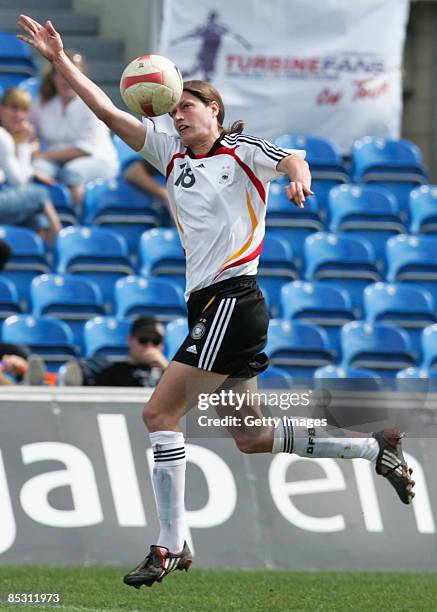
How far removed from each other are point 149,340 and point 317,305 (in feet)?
7.05

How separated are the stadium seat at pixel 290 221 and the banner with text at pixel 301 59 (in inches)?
43.4

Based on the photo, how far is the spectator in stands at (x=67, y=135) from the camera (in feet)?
42.2

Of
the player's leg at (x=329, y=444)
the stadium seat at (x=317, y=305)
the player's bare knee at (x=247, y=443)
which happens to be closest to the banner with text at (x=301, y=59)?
the stadium seat at (x=317, y=305)

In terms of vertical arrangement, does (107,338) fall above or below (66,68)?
below

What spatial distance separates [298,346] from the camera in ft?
37.8

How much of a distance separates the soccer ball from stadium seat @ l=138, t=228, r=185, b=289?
5.26 metres

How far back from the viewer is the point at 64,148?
13.0 m

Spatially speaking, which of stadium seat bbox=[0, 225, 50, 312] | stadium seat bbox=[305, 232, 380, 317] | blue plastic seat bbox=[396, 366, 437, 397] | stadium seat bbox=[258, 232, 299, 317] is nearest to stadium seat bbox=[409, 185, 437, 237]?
stadium seat bbox=[305, 232, 380, 317]

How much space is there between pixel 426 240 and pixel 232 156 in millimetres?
5962

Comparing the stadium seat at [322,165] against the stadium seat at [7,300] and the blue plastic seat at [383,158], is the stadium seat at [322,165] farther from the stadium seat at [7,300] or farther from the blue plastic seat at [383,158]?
the stadium seat at [7,300]

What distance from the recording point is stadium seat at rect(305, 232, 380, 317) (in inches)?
489

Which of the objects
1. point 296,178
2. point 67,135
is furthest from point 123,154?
point 296,178

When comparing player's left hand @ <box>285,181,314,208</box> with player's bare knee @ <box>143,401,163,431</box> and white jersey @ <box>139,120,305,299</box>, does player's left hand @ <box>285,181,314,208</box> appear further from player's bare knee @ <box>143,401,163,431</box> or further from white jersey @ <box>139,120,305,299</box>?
player's bare knee @ <box>143,401,163,431</box>

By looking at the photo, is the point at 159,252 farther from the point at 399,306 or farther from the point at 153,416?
the point at 153,416
